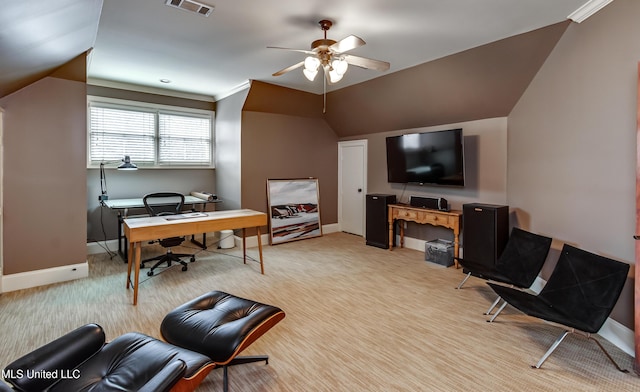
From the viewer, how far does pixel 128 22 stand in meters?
2.93

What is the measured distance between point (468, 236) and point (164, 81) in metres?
4.97

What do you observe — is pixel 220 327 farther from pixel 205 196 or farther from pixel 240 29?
pixel 205 196

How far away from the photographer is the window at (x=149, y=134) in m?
4.97

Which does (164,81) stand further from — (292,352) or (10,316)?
(292,352)

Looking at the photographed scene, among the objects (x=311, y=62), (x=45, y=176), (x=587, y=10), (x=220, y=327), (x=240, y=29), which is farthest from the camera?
(x=45, y=176)

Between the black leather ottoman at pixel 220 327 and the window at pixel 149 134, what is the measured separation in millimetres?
3975

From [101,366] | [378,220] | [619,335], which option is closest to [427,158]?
[378,220]

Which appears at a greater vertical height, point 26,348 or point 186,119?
point 186,119

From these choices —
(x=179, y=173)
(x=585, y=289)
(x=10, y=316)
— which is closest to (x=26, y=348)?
(x=10, y=316)

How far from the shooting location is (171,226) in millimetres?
3303

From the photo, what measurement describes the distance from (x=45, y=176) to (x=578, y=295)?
5.26 m

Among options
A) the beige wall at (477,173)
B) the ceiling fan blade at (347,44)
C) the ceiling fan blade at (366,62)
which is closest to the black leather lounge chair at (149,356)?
the ceiling fan blade at (347,44)

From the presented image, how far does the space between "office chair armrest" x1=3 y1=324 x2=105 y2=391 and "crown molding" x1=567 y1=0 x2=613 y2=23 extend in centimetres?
404

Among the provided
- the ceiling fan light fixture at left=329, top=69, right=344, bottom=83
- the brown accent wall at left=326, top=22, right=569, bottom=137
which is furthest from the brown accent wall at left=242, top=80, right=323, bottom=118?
the ceiling fan light fixture at left=329, top=69, right=344, bottom=83
